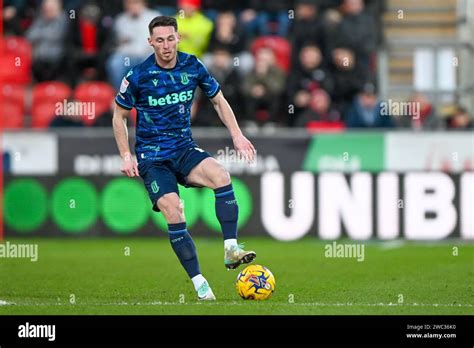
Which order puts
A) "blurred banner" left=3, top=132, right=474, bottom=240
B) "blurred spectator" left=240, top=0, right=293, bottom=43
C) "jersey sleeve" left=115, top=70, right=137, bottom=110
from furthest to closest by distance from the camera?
"blurred spectator" left=240, top=0, right=293, bottom=43, "blurred banner" left=3, top=132, right=474, bottom=240, "jersey sleeve" left=115, top=70, right=137, bottom=110

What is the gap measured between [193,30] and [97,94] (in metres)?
1.76

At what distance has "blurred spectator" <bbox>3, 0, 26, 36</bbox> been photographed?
19688 mm

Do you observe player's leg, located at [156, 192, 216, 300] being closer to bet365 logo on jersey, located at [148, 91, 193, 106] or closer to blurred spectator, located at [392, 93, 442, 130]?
bet365 logo on jersey, located at [148, 91, 193, 106]

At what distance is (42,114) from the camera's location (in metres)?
19.0

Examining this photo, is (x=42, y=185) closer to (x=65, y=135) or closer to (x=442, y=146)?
(x=65, y=135)

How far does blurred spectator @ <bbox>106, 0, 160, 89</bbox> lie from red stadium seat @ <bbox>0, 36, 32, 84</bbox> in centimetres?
A: 132

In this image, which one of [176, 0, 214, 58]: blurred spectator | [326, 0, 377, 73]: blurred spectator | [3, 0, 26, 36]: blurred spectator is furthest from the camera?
[3, 0, 26, 36]: blurred spectator

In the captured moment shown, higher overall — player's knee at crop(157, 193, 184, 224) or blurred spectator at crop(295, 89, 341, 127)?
blurred spectator at crop(295, 89, 341, 127)

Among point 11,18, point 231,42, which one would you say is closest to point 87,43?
point 11,18

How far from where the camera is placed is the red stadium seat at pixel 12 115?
750 inches

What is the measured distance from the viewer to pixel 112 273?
13227 millimetres

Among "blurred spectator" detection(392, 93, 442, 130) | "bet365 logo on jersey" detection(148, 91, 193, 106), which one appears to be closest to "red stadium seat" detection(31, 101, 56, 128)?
"blurred spectator" detection(392, 93, 442, 130)
